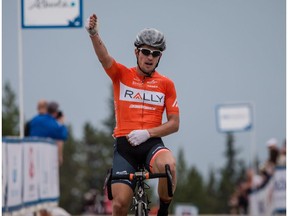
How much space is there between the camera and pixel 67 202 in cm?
14350

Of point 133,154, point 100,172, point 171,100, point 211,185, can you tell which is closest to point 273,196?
point 171,100

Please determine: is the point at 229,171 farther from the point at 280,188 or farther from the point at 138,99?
the point at 138,99

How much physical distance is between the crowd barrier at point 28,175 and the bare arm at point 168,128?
456cm

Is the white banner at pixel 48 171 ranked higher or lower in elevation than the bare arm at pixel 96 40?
lower

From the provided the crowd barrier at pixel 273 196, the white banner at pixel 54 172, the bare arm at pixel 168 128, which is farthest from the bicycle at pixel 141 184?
the crowd barrier at pixel 273 196

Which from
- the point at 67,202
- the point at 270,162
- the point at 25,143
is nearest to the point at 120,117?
the point at 25,143

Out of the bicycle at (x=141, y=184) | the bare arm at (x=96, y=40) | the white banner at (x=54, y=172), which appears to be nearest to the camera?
the bicycle at (x=141, y=184)

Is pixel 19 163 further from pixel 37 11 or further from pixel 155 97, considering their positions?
pixel 155 97

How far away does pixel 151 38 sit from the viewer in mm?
12531

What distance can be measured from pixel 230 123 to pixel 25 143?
740 inches

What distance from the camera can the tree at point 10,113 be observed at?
120m

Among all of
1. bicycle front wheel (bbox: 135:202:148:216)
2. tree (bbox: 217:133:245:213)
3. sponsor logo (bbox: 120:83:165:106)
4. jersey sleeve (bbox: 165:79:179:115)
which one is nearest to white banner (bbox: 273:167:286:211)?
jersey sleeve (bbox: 165:79:179:115)

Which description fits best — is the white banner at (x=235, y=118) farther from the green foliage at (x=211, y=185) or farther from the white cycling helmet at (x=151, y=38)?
the green foliage at (x=211, y=185)

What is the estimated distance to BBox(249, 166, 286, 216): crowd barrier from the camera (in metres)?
23.6
